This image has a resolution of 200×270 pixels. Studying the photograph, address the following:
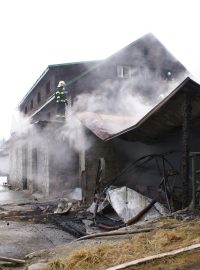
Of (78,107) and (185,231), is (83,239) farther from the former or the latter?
(78,107)

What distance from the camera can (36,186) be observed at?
20.0m

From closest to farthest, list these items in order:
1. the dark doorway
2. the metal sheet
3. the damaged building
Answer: the damaged building < the metal sheet < the dark doorway

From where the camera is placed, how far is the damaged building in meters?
8.23

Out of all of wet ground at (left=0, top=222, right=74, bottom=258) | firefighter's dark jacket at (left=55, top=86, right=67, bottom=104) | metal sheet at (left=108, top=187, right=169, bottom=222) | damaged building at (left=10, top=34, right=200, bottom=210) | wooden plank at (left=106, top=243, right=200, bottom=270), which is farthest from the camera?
firefighter's dark jacket at (left=55, top=86, right=67, bottom=104)

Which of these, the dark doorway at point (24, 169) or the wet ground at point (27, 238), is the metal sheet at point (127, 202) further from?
the dark doorway at point (24, 169)

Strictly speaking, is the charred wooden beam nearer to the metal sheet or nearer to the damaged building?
the damaged building

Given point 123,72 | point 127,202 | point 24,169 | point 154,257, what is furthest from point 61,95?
point 154,257

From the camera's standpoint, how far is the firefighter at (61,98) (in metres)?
17.3

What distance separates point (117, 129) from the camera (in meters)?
11.0

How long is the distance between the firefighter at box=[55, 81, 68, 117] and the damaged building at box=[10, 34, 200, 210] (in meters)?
0.32

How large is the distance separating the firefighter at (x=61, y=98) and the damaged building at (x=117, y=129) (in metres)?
0.32

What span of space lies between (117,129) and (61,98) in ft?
23.5

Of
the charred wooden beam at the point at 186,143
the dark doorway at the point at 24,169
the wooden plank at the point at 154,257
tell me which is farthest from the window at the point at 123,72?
the wooden plank at the point at 154,257

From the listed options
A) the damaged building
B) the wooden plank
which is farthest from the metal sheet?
the wooden plank
